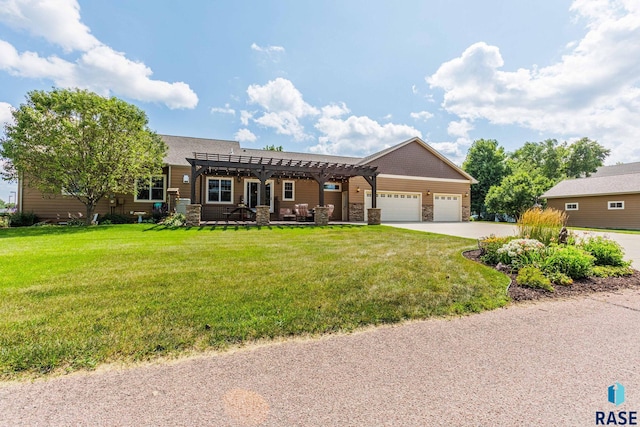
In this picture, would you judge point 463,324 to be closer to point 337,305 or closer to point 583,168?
point 337,305

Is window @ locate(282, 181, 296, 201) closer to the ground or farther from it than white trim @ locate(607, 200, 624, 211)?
farther from it

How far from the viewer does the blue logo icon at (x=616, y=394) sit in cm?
198

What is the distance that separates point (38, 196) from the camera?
14.1m

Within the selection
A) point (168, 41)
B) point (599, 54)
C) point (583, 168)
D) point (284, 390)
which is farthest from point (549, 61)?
point (583, 168)

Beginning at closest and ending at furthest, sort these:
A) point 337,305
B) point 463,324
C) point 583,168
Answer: point 463,324
point 337,305
point 583,168

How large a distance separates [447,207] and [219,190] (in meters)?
16.2

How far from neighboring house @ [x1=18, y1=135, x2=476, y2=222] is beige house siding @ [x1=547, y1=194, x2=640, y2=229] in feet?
25.3

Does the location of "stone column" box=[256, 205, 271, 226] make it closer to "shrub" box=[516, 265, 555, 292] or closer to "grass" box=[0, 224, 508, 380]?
"grass" box=[0, 224, 508, 380]

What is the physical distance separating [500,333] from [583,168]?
49724 mm

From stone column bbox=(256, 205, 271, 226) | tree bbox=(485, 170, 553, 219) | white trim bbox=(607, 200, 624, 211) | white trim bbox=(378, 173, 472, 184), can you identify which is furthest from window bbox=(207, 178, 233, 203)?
white trim bbox=(607, 200, 624, 211)

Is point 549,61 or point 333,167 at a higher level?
point 549,61

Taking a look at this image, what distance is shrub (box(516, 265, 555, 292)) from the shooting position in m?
4.61

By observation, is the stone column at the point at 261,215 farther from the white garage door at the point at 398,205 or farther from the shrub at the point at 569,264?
the shrub at the point at 569,264

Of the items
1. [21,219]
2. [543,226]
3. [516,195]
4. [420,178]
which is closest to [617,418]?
[543,226]
